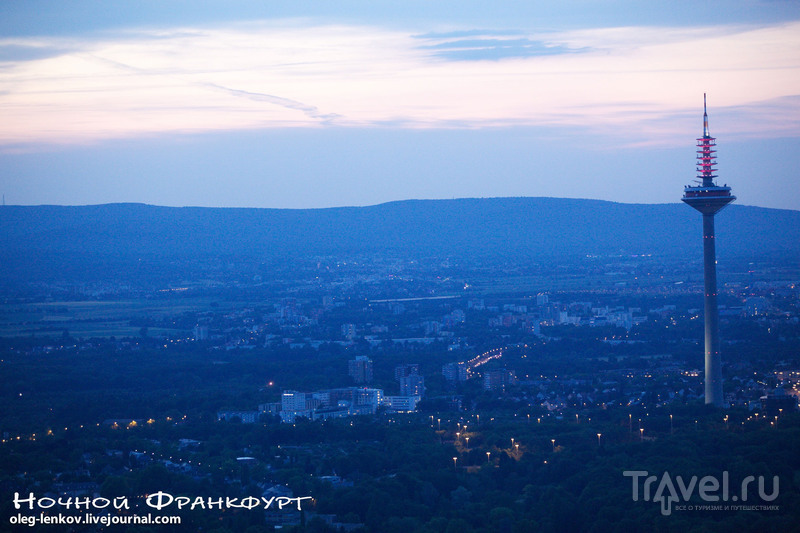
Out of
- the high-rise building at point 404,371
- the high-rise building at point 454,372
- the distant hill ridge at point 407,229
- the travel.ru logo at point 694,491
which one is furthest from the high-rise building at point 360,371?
the distant hill ridge at point 407,229

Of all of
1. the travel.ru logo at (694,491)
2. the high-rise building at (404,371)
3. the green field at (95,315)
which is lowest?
the travel.ru logo at (694,491)

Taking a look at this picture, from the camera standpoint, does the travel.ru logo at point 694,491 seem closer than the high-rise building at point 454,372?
Yes

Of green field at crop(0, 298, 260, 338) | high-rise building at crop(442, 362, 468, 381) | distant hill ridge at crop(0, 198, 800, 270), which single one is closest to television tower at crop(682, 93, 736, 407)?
high-rise building at crop(442, 362, 468, 381)

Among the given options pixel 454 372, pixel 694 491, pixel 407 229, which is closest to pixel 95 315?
pixel 454 372

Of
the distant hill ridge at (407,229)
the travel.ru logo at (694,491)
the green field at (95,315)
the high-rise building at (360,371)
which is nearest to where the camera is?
the travel.ru logo at (694,491)

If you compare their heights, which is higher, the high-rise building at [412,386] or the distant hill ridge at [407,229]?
the distant hill ridge at [407,229]

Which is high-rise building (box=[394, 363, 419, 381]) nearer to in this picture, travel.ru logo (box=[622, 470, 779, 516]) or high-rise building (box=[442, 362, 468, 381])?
high-rise building (box=[442, 362, 468, 381])

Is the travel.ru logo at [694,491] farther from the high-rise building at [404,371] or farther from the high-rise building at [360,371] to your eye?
the high-rise building at [360,371]

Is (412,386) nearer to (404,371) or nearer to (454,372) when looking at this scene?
(454,372)
